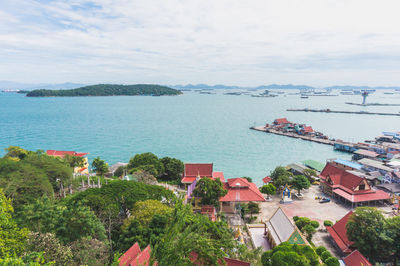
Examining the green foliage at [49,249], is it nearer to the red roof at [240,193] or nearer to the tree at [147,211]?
the tree at [147,211]

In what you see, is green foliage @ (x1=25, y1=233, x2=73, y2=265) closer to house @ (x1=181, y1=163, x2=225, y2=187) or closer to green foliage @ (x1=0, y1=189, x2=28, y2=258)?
green foliage @ (x1=0, y1=189, x2=28, y2=258)

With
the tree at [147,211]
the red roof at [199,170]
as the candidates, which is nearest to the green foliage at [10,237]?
the tree at [147,211]

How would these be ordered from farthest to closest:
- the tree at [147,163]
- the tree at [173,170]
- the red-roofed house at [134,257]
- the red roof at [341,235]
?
1. the tree at [173,170]
2. the tree at [147,163]
3. the red roof at [341,235]
4. the red-roofed house at [134,257]

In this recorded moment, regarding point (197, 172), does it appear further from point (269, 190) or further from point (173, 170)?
point (269, 190)

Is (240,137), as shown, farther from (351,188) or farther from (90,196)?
(90,196)

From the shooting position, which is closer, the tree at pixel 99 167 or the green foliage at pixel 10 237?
the green foliage at pixel 10 237

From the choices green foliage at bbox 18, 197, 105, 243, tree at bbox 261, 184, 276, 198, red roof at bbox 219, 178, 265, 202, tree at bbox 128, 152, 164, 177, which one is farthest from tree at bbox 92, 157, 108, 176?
tree at bbox 261, 184, 276, 198

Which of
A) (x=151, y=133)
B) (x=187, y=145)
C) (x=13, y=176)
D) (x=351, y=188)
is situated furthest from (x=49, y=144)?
(x=351, y=188)

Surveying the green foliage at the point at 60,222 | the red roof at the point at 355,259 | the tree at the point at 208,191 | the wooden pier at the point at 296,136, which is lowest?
the wooden pier at the point at 296,136
